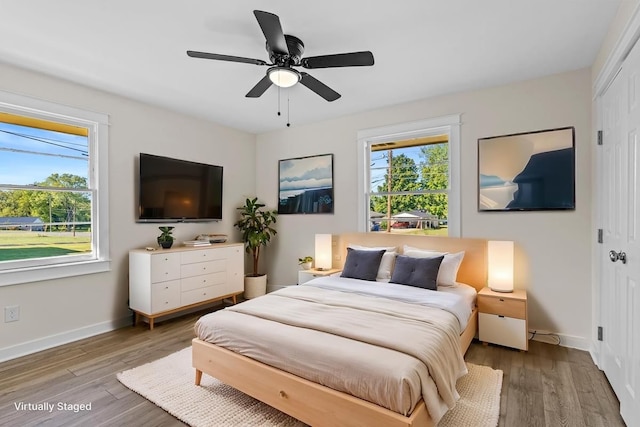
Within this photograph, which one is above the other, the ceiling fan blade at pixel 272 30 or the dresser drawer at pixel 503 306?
the ceiling fan blade at pixel 272 30

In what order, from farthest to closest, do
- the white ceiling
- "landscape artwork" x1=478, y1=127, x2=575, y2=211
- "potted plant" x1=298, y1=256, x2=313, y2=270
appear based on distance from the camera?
1. "potted plant" x1=298, y1=256, x2=313, y2=270
2. "landscape artwork" x1=478, y1=127, x2=575, y2=211
3. the white ceiling

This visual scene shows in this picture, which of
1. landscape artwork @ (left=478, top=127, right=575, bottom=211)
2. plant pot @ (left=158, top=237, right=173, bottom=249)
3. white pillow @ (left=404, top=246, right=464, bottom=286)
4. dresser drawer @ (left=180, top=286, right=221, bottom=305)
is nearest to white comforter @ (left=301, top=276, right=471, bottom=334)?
white pillow @ (left=404, top=246, right=464, bottom=286)

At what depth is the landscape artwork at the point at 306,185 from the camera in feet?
15.2

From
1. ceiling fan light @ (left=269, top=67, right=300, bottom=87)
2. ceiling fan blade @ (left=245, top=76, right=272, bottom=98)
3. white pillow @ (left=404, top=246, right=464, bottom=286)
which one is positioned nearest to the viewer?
ceiling fan light @ (left=269, top=67, right=300, bottom=87)

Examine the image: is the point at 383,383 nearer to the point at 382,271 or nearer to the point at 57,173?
the point at 382,271

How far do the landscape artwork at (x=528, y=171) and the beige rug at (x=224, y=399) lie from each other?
5.73 feet

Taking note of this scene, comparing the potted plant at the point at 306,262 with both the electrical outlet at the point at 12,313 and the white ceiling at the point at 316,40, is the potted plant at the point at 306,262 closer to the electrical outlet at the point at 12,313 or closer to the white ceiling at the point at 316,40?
the white ceiling at the point at 316,40

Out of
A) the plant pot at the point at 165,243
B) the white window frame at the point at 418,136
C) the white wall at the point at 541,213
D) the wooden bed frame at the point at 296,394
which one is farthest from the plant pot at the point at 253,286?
the white wall at the point at 541,213

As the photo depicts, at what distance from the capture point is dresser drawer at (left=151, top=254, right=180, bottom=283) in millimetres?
3521

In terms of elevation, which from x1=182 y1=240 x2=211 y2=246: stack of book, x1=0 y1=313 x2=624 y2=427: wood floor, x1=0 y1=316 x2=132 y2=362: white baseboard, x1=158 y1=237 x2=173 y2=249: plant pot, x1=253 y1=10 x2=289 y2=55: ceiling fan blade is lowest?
x1=0 y1=313 x2=624 y2=427: wood floor

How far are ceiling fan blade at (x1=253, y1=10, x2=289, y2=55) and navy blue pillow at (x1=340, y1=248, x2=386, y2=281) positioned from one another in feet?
7.67

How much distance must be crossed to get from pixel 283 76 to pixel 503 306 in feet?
9.52

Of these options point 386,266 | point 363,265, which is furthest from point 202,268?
point 386,266

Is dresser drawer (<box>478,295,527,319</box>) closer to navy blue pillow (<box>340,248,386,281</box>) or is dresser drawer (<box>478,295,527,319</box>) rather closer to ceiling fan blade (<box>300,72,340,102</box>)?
navy blue pillow (<box>340,248,386,281</box>)
